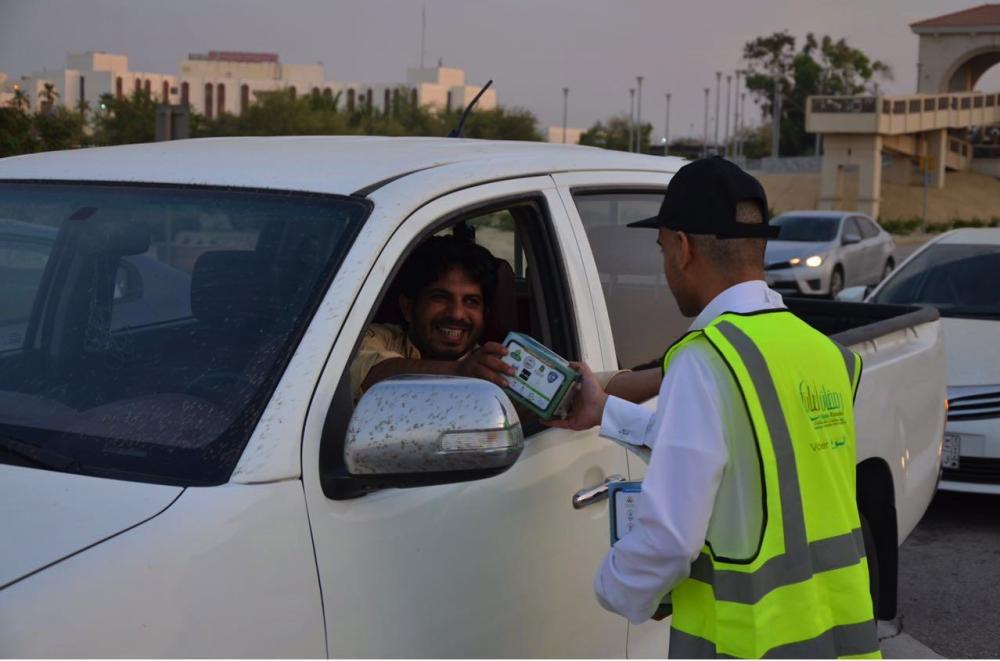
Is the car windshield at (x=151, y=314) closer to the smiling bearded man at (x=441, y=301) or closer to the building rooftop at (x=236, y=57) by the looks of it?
the smiling bearded man at (x=441, y=301)

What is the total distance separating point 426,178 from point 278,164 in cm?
37

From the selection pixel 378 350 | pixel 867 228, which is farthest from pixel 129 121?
pixel 378 350

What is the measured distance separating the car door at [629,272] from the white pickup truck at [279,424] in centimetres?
2

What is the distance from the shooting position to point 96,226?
301cm

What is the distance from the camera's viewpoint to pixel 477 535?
2.65 m

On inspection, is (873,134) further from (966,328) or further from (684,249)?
(684,249)

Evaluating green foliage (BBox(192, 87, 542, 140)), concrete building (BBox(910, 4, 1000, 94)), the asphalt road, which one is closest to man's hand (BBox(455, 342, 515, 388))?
the asphalt road

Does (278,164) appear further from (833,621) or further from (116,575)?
(833,621)

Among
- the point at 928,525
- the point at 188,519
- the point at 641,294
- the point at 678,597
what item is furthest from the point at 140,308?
the point at 928,525

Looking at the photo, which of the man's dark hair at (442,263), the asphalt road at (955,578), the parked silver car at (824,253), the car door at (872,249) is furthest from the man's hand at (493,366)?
the car door at (872,249)

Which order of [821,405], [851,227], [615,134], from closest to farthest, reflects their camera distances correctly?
1. [821,405]
2. [851,227]
3. [615,134]

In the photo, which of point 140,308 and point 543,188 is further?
point 543,188

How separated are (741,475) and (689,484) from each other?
4.3 inches

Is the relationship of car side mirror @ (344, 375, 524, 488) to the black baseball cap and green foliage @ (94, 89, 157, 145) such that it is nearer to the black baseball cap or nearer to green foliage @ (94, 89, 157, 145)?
the black baseball cap
